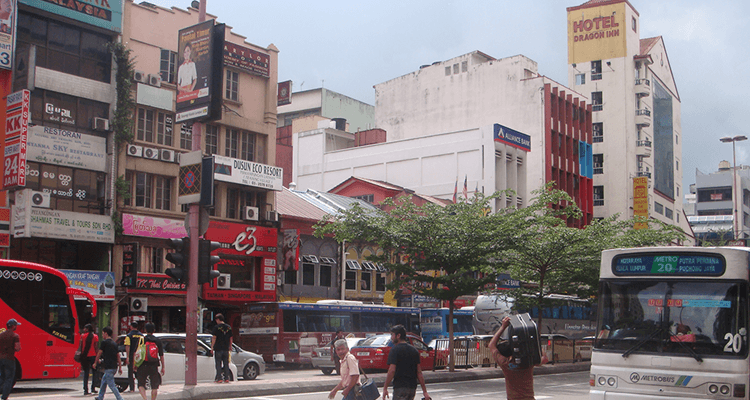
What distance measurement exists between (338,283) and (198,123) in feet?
81.5

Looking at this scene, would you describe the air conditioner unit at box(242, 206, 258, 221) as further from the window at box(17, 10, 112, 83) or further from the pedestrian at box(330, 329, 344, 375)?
the window at box(17, 10, 112, 83)

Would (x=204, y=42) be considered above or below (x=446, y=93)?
below

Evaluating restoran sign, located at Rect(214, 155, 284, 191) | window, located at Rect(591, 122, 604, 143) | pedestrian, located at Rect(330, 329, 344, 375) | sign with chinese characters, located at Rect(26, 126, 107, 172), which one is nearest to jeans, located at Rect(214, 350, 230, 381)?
pedestrian, located at Rect(330, 329, 344, 375)

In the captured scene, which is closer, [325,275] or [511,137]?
[325,275]

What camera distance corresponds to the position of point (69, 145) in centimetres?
2977

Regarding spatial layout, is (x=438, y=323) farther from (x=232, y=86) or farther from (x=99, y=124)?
(x=99, y=124)

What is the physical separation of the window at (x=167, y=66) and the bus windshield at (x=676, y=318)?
88.6 feet

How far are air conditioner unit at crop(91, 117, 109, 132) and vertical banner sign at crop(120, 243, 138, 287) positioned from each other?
186 inches

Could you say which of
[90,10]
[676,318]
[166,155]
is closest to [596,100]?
[166,155]

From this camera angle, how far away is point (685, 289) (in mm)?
10484

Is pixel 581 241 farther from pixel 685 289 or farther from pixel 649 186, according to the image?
pixel 649 186

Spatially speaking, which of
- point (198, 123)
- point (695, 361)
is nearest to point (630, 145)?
point (198, 123)

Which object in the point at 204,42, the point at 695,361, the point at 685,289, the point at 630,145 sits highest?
the point at 630,145

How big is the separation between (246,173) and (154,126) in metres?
5.06
